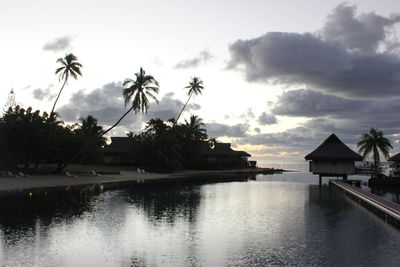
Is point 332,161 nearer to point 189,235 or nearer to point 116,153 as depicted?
point 189,235

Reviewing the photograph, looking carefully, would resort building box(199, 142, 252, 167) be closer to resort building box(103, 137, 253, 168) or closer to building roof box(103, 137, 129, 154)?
resort building box(103, 137, 253, 168)

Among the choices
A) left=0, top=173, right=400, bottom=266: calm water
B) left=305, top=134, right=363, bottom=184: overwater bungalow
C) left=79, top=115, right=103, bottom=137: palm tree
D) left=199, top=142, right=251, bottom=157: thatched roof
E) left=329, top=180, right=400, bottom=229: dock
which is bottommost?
left=0, top=173, right=400, bottom=266: calm water

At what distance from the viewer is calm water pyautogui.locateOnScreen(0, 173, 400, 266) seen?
11.3 m

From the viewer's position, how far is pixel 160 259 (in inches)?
439

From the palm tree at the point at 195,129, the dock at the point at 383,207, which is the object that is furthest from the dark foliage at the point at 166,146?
the dock at the point at 383,207

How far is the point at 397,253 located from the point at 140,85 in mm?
38148

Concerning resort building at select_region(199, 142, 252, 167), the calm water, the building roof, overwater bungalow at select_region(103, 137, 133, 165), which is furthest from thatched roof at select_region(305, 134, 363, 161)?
the building roof

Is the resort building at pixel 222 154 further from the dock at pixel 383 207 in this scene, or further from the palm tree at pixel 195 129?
the dock at pixel 383 207

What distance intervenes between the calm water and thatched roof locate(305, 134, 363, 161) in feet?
58.8

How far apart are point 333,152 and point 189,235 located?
31.1m

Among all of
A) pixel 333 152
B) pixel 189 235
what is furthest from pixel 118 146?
pixel 189 235

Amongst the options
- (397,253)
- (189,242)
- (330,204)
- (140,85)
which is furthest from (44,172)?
(397,253)

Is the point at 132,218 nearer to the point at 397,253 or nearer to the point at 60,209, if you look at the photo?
the point at 60,209

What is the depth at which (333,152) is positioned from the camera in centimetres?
4231
